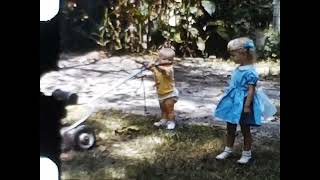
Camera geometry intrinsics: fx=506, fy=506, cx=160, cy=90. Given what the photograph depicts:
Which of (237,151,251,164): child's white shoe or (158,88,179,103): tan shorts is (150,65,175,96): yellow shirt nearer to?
(158,88,179,103): tan shorts

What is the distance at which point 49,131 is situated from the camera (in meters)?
1.45

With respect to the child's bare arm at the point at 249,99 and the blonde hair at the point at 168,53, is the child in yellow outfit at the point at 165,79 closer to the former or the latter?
the blonde hair at the point at 168,53

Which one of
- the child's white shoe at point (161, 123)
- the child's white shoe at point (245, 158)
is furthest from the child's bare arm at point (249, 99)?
Result: the child's white shoe at point (161, 123)

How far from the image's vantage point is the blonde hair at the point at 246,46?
141 centimetres

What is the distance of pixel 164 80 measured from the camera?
1447 mm

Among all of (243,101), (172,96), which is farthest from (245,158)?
(172,96)

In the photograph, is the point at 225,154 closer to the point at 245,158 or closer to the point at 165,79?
the point at 245,158

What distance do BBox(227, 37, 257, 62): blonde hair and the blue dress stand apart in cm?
3

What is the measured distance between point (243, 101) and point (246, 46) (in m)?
0.15

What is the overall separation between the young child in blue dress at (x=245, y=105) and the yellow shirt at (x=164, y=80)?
0.16 meters
